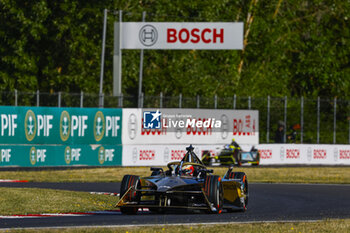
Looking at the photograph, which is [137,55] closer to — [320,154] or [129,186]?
[320,154]

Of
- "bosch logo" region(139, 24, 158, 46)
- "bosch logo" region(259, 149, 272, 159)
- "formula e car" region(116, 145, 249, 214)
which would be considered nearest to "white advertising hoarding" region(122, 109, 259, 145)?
"bosch logo" region(259, 149, 272, 159)

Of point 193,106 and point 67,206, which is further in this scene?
point 193,106

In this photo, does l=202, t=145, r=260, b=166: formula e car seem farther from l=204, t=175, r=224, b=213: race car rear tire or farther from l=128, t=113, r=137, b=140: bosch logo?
l=204, t=175, r=224, b=213: race car rear tire

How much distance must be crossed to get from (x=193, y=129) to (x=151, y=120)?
1970mm

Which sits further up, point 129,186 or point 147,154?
point 147,154

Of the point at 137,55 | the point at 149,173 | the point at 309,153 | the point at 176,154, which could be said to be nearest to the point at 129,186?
the point at 149,173

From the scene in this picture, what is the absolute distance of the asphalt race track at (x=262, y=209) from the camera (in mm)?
14086

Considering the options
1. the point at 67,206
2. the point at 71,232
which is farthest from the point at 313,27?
the point at 71,232

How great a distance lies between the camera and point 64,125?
29.9 m

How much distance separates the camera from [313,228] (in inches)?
529

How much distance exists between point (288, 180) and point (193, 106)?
8.22 meters

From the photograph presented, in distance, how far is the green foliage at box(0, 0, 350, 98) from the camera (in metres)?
41.8

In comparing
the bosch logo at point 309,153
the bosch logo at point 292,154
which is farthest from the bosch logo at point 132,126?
the bosch logo at point 309,153

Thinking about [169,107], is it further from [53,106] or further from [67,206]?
[67,206]
